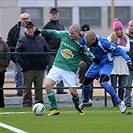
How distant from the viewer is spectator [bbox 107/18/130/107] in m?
20.6

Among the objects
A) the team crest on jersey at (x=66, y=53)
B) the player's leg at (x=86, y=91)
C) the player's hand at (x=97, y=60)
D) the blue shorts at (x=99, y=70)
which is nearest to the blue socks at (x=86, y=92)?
the player's leg at (x=86, y=91)

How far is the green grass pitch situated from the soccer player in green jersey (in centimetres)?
44

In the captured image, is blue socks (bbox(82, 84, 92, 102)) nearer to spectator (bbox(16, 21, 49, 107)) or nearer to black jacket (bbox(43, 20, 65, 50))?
spectator (bbox(16, 21, 49, 107))

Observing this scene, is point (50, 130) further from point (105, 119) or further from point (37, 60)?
point (37, 60)

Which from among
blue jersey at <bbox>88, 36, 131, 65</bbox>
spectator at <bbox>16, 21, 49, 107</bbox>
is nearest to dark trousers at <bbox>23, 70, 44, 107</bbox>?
spectator at <bbox>16, 21, 49, 107</bbox>

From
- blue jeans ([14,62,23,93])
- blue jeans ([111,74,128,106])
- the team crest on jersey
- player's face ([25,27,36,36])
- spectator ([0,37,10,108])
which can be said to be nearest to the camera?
the team crest on jersey

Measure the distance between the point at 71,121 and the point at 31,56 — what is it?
185 inches

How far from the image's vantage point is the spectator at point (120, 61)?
67.6 ft

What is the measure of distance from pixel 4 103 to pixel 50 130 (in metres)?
7.53

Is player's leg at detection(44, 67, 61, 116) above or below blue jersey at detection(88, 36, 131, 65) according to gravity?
below

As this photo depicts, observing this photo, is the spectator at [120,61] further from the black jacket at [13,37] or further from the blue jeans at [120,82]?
the black jacket at [13,37]

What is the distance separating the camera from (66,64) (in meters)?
18.0

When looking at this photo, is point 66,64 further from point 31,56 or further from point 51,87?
point 31,56

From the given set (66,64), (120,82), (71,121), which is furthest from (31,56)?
(71,121)
